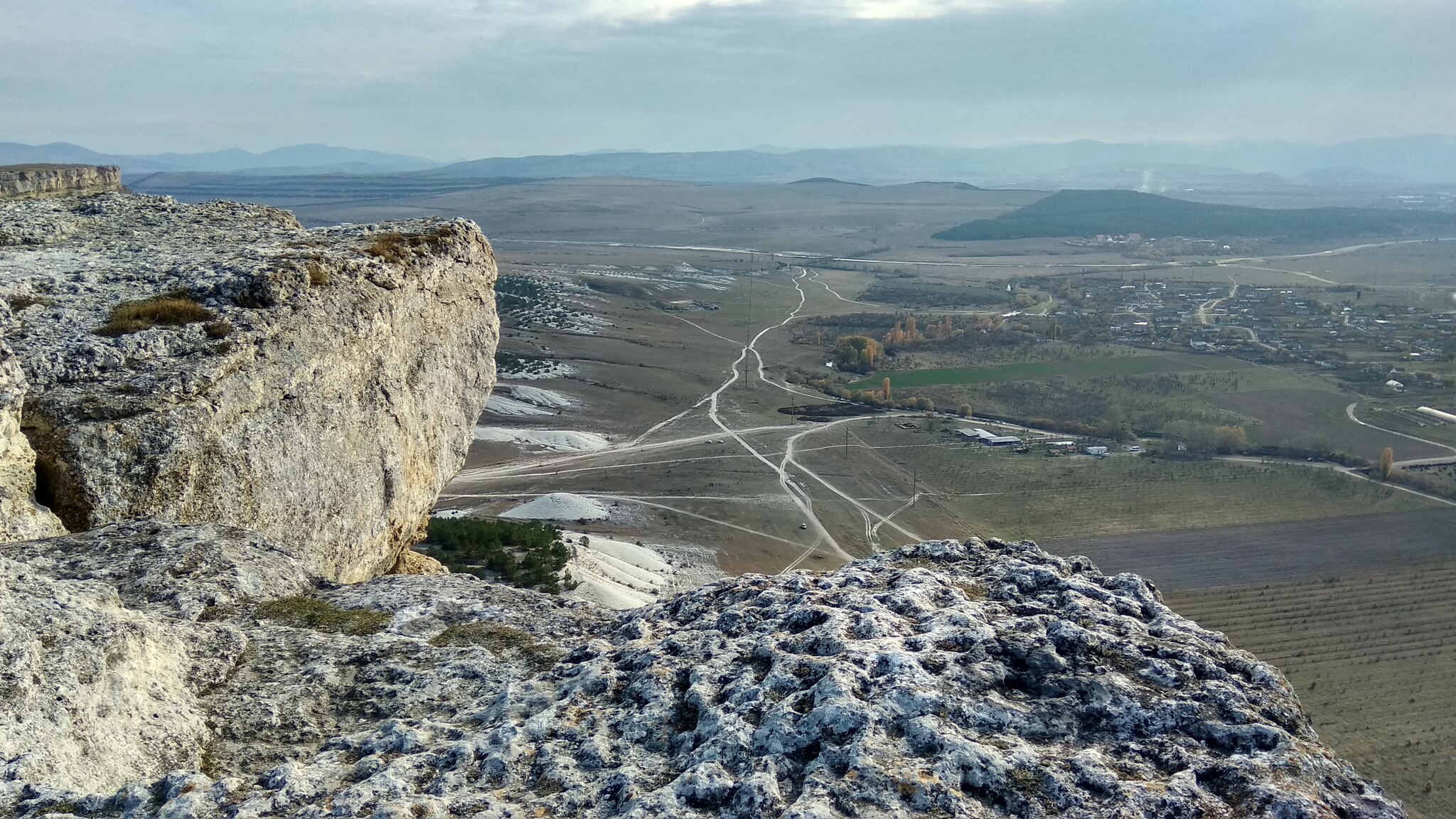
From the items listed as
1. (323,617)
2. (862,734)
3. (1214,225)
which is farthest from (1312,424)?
(1214,225)

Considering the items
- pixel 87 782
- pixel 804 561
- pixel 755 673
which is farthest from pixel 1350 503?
pixel 87 782

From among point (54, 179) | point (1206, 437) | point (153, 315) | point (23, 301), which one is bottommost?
point (1206, 437)

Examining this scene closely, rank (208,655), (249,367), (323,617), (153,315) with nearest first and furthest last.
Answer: (208,655), (323,617), (249,367), (153,315)

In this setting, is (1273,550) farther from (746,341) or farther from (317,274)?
(746,341)

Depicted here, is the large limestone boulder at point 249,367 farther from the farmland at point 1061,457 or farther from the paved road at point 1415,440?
the paved road at point 1415,440

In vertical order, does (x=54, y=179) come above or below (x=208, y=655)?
above
